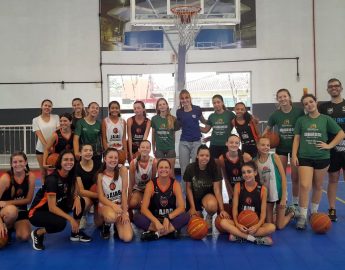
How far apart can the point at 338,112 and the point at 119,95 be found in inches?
301

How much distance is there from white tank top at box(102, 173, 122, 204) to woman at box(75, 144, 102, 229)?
0.15m

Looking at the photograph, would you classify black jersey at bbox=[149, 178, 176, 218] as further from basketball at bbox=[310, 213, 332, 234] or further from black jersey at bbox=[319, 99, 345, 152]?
black jersey at bbox=[319, 99, 345, 152]

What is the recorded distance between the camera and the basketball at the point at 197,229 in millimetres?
4008

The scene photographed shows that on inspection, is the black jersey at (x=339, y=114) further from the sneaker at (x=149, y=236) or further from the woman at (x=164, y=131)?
the sneaker at (x=149, y=236)

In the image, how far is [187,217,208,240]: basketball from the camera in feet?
13.1

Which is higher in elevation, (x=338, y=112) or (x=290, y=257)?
(x=338, y=112)

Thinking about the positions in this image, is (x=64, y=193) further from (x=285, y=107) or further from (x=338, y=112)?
(x=338, y=112)

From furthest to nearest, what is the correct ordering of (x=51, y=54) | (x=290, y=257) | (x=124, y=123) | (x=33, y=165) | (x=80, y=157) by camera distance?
(x=51, y=54) < (x=33, y=165) < (x=124, y=123) < (x=80, y=157) < (x=290, y=257)

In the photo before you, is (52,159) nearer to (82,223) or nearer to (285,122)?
(82,223)

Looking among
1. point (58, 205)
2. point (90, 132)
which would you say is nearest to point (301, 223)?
point (58, 205)

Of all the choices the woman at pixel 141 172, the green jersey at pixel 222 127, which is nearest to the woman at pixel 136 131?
the woman at pixel 141 172

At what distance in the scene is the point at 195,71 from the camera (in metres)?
10.9

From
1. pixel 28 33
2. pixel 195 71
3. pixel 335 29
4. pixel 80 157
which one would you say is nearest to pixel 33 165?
pixel 28 33

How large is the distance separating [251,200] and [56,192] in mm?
2224
